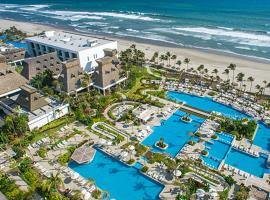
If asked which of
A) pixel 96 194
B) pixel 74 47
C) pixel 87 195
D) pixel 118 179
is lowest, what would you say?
pixel 118 179

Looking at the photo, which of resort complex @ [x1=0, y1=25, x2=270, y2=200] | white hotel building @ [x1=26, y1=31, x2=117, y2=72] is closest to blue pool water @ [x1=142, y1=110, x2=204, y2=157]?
resort complex @ [x1=0, y1=25, x2=270, y2=200]

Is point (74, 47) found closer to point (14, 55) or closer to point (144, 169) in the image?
point (14, 55)

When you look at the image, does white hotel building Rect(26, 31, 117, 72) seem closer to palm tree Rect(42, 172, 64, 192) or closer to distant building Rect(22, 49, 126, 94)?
distant building Rect(22, 49, 126, 94)

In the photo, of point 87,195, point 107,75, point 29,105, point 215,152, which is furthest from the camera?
Answer: point 107,75

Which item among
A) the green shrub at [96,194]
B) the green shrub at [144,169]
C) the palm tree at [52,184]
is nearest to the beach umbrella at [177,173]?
the green shrub at [144,169]

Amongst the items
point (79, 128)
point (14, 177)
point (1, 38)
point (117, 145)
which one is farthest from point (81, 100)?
point (1, 38)

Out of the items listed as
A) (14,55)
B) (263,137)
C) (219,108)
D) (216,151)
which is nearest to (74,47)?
(14,55)

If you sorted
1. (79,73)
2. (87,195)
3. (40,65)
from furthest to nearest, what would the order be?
(40,65), (79,73), (87,195)
